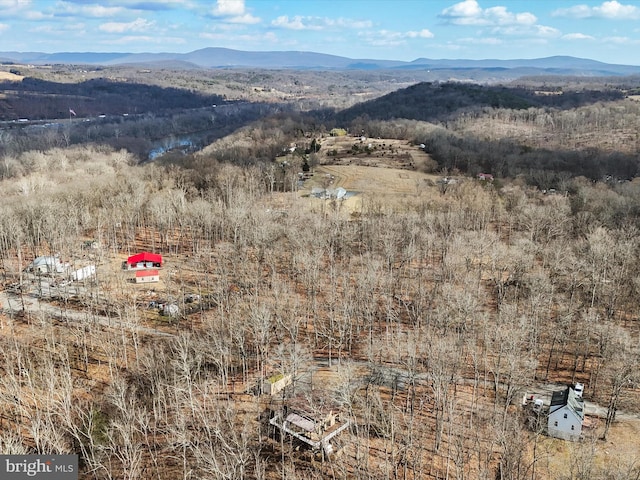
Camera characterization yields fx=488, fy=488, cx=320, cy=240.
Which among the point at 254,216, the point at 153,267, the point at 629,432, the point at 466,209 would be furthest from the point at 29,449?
the point at 466,209

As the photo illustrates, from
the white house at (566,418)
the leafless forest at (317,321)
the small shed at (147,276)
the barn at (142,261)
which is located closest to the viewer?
the leafless forest at (317,321)

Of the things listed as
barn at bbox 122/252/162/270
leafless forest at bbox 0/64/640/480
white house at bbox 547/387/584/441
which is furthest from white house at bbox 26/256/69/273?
white house at bbox 547/387/584/441

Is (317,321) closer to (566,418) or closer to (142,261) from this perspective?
(566,418)

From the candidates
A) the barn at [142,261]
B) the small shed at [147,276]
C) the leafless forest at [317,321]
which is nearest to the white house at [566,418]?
the leafless forest at [317,321]

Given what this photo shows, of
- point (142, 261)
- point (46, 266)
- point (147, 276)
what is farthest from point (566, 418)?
point (46, 266)

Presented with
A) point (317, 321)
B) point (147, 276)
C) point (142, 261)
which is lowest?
point (317, 321)

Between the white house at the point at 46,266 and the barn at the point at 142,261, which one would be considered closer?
the white house at the point at 46,266

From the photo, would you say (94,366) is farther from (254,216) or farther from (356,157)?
(356,157)

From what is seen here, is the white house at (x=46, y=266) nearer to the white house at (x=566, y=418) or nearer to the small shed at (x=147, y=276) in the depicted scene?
the small shed at (x=147, y=276)
